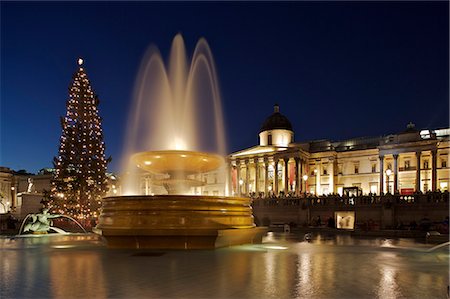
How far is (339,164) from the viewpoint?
6856 centimetres

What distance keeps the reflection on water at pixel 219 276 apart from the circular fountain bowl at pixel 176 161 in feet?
14.9

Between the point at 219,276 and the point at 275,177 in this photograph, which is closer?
the point at 219,276

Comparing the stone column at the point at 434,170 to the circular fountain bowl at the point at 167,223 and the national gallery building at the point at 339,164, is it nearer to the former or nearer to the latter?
the national gallery building at the point at 339,164

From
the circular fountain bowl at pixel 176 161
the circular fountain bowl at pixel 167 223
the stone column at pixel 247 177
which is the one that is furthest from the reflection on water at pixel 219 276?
the stone column at pixel 247 177

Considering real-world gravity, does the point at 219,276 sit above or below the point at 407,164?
below

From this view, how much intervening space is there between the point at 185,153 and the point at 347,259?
6.34 metres

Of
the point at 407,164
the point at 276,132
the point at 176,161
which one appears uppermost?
the point at 276,132

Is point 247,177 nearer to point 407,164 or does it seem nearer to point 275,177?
point 275,177

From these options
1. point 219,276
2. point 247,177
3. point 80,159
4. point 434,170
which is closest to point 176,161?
point 219,276

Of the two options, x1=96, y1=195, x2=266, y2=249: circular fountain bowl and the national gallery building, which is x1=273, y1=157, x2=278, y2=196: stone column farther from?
x1=96, y1=195, x2=266, y2=249: circular fountain bowl

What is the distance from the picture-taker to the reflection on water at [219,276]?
204 inches

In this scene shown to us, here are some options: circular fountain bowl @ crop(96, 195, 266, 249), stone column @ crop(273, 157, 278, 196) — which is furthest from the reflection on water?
stone column @ crop(273, 157, 278, 196)

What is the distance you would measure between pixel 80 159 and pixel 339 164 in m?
47.0

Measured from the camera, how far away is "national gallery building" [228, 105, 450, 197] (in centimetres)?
5875
